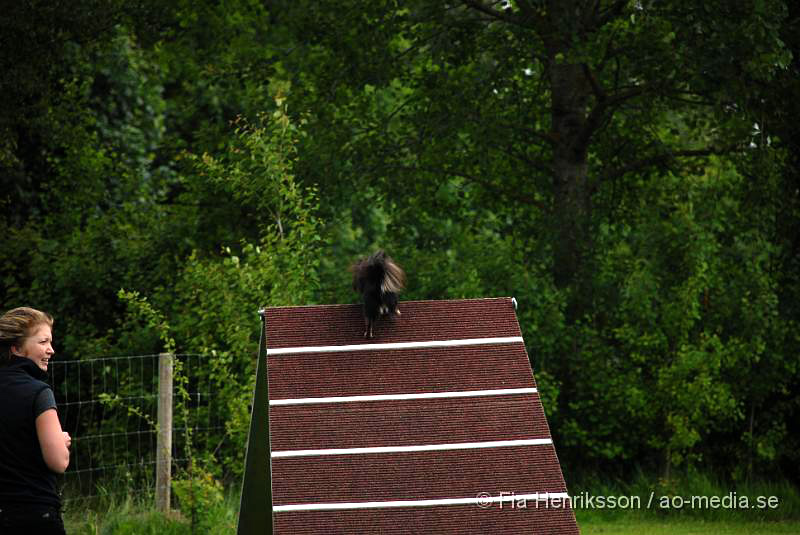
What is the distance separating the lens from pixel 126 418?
406 inches

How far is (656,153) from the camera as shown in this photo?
11641 mm

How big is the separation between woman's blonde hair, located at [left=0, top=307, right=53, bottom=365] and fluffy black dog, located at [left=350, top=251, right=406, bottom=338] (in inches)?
60.6

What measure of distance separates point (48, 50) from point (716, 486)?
313 inches

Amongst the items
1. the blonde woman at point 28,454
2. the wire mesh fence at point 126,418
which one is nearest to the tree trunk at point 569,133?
the wire mesh fence at point 126,418

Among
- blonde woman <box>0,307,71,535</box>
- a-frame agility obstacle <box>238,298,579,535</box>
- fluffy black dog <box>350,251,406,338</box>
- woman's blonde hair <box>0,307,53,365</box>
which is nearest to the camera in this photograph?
blonde woman <box>0,307,71,535</box>

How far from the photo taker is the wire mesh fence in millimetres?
8906

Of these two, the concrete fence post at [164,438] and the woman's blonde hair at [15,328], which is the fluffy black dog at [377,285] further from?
the concrete fence post at [164,438]

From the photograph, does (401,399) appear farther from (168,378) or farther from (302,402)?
(168,378)

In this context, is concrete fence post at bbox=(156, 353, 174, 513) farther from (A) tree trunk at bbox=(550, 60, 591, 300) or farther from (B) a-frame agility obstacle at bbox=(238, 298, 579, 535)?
(A) tree trunk at bbox=(550, 60, 591, 300)

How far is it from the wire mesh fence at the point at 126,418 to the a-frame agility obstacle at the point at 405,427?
3.77 m

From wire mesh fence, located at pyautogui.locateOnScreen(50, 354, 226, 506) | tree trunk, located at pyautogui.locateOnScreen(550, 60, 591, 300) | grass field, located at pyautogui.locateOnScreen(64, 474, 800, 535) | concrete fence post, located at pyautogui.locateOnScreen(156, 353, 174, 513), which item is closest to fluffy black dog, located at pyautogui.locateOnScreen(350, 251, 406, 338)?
grass field, located at pyautogui.locateOnScreen(64, 474, 800, 535)

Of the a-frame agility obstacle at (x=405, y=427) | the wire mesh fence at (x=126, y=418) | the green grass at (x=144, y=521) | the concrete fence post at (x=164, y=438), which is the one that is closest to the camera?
the a-frame agility obstacle at (x=405, y=427)

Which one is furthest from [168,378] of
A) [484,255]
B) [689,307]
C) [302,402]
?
[689,307]

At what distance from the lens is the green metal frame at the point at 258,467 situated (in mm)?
5043
